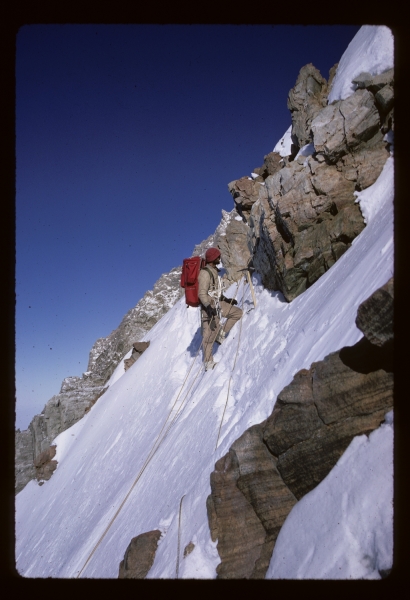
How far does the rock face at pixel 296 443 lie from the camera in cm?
381

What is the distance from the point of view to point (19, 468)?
23.6 metres

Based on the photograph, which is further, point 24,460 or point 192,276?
point 24,460

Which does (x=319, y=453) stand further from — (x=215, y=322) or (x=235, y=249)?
(x=235, y=249)

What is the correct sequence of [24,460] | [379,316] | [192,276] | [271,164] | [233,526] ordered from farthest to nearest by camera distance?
[24,460] < [271,164] < [192,276] < [233,526] < [379,316]

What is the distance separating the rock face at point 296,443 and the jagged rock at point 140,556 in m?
1.52

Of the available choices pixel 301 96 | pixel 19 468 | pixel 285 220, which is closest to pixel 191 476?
pixel 285 220

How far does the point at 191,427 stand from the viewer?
27.9 feet

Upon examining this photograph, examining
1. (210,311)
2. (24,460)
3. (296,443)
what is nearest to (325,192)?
(210,311)

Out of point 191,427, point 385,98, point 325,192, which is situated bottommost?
point 191,427

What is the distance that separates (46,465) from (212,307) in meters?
16.0

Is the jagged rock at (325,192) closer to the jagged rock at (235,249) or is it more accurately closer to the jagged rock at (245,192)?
the jagged rock at (235,249)

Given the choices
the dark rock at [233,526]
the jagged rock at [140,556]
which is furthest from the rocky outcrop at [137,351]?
the dark rock at [233,526]

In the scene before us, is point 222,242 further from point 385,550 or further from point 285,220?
point 385,550
